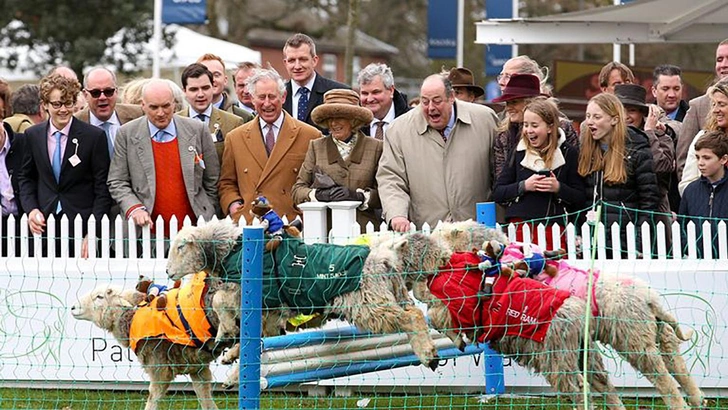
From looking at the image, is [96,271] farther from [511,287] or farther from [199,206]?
[511,287]

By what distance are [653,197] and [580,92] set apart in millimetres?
13917

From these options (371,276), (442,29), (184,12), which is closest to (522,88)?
(371,276)

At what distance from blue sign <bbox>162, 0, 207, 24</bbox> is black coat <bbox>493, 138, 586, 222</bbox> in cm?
1205

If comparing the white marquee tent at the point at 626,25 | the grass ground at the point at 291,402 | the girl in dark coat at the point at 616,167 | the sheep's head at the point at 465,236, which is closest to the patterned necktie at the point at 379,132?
the girl in dark coat at the point at 616,167

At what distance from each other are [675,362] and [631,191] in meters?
1.83

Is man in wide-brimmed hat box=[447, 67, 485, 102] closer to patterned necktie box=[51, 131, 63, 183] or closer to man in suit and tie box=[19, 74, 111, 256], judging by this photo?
man in suit and tie box=[19, 74, 111, 256]

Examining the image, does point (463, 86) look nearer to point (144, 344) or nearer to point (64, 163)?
point (64, 163)

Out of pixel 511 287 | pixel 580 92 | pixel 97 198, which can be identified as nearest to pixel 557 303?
pixel 511 287

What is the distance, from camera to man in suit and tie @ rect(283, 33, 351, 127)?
36.7ft

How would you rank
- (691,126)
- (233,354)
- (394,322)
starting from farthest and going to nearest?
1. (691,126)
2. (233,354)
3. (394,322)

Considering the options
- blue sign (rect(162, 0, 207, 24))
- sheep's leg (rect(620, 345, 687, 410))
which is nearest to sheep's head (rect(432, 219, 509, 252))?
sheep's leg (rect(620, 345, 687, 410))

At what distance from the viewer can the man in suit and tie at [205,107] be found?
10.8m

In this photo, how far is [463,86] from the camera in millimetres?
11688

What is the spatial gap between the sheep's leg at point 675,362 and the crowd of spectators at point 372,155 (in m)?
1.11
